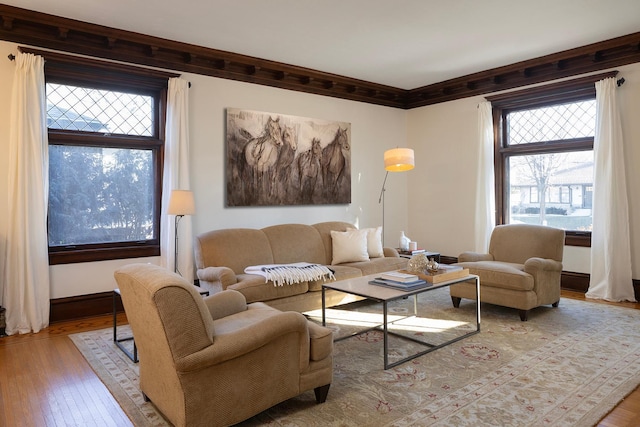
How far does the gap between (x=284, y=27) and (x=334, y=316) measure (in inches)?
121

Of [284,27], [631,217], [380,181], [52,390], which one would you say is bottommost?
[52,390]

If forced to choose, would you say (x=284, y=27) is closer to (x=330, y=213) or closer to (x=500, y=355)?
(x=330, y=213)

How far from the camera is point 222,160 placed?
551 cm

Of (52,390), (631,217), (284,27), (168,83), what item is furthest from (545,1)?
(52,390)

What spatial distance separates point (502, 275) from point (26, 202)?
4.75 meters

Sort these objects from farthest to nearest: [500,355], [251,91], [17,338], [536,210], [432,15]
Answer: [536,210] < [251,91] < [432,15] < [17,338] < [500,355]

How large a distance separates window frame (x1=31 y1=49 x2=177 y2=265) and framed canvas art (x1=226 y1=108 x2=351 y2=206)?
2.79 feet

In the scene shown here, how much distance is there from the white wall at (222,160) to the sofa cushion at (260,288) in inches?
57.7

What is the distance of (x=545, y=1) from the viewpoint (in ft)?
13.1

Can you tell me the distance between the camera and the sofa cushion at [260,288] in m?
4.07

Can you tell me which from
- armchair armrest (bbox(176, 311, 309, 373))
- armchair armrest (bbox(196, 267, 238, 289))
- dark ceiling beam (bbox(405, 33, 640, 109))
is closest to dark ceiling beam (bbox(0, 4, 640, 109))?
dark ceiling beam (bbox(405, 33, 640, 109))

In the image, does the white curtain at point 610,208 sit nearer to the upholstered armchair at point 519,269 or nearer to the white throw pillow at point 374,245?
the upholstered armchair at point 519,269

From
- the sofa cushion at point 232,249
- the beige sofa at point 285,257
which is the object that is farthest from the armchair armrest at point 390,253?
the sofa cushion at point 232,249

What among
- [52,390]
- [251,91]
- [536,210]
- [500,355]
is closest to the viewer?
[52,390]
